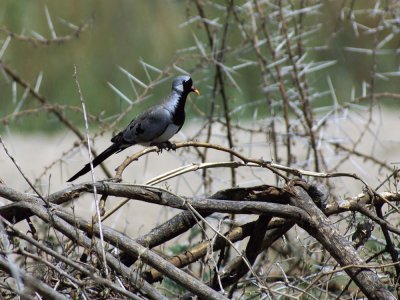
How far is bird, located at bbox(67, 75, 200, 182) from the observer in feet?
12.6

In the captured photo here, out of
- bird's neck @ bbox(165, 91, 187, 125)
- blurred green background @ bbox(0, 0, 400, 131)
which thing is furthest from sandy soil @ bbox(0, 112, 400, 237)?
bird's neck @ bbox(165, 91, 187, 125)

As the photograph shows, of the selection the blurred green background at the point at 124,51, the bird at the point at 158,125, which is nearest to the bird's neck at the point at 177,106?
the bird at the point at 158,125

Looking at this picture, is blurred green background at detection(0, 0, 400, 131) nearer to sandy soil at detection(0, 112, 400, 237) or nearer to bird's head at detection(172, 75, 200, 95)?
sandy soil at detection(0, 112, 400, 237)

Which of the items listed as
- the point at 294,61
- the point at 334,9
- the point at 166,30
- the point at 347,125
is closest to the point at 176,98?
the point at 294,61

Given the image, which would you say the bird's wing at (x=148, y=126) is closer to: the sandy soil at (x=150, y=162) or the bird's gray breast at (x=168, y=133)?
the bird's gray breast at (x=168, y=133)

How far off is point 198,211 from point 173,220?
150mm

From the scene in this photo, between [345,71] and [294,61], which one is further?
[345,71]

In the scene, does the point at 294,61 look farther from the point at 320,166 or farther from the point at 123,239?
the point at 123,239

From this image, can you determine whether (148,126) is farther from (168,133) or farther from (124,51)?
(124,51)

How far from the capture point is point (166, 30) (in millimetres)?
10367

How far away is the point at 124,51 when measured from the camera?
10117 mm

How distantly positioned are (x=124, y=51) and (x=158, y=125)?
249 inches

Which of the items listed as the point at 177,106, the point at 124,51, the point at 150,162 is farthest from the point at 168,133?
the point at 124,51

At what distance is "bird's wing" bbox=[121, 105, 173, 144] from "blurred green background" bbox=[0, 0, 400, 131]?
2.78m
